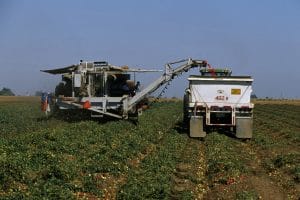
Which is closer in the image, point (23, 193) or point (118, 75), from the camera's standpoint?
point (23, 193)

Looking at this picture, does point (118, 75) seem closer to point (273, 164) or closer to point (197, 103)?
point (197, 103)

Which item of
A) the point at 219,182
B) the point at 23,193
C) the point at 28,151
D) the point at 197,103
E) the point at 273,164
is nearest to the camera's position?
the point at 23,193

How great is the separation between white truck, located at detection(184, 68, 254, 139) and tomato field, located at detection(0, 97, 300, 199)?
122 centimetres

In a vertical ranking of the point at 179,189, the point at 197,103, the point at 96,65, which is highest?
the point at 96,65

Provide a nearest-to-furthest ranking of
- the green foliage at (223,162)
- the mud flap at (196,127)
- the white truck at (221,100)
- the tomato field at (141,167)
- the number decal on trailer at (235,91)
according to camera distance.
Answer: the tomato field at (141,167)
the green foliage at (223,162)
the mud flap at (196,127)
the white truck at (221,100)
the number decal on trailer at (235,91)

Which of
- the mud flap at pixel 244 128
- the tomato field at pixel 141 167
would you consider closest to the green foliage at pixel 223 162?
the tomato field at pixel 141 167

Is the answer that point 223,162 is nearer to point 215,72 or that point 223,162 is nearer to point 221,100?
point 221,100

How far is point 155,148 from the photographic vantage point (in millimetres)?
18344

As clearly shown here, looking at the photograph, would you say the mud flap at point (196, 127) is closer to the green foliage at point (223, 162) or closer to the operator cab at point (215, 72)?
the green foliage at point (223, 162)

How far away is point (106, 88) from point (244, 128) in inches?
292

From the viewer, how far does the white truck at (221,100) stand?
2255cm

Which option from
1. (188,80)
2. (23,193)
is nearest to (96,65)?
(188,80)

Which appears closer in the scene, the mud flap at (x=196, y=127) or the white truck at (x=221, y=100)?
the mud flap at (x=196, y=127)

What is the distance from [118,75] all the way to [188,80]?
5.68m
